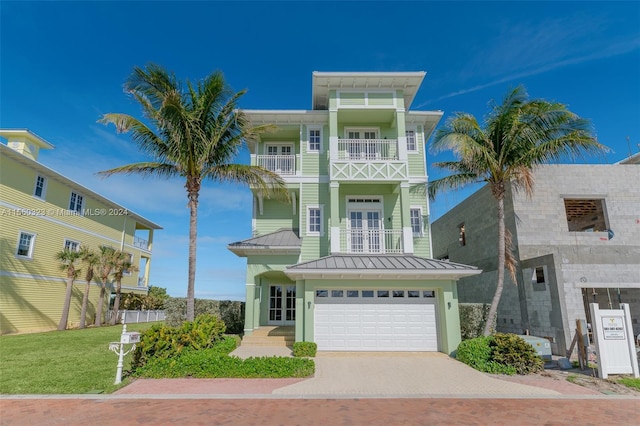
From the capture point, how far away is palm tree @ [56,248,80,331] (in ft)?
68.9

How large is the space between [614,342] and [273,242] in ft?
40.2

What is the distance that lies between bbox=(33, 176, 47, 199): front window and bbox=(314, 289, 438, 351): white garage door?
1987cm

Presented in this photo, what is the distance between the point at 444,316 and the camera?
1210cm

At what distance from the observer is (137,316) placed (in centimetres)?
2870

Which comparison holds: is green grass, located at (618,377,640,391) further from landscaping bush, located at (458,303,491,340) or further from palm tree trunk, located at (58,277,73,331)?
palm tree trunk, located at (58,277,73,331)

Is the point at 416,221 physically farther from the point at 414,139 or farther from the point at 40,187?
the point at 40,187

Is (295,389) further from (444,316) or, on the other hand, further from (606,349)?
(606,349)

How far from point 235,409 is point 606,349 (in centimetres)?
984

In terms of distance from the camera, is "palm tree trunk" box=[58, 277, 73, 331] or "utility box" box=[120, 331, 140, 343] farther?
"palm tree trunk" box=[58, 277, 73, 331]

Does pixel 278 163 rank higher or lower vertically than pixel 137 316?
higher

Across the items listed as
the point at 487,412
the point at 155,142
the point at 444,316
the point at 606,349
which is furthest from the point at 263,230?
the point at 606,349

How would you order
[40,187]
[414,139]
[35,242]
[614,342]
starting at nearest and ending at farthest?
[614,342] → [414,139] → [35,242] → [40,187]

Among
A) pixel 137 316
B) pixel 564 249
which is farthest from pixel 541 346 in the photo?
pixel 137 316

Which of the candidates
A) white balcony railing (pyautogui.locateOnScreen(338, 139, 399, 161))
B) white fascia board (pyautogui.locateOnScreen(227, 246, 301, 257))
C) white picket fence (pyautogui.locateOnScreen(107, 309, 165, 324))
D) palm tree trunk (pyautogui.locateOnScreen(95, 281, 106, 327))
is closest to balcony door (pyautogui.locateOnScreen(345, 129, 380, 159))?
white balcony railing (pyautogui.locateOnScreen(338, 139, 399, 161))
